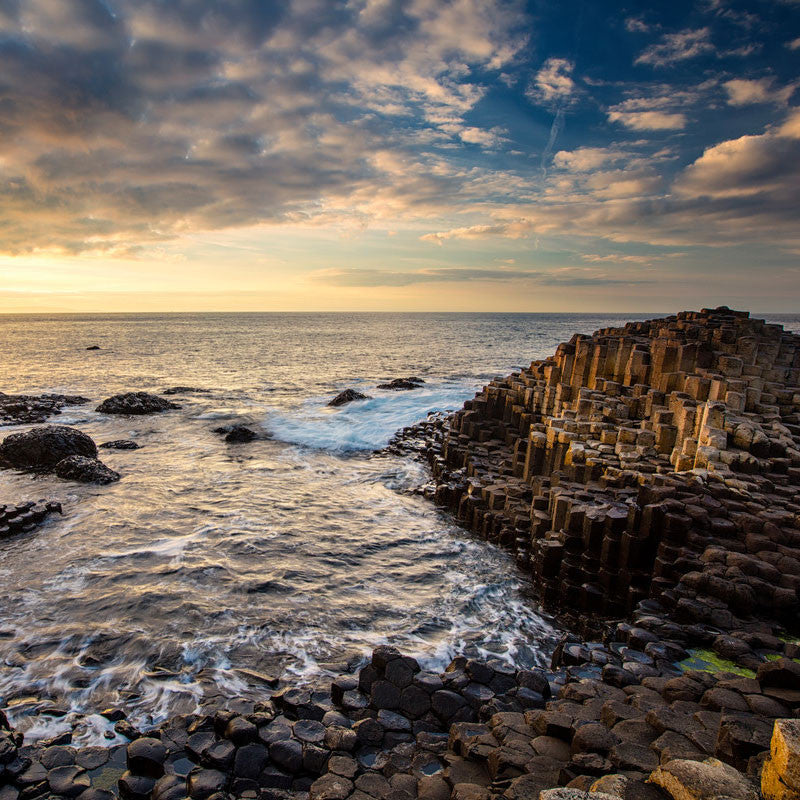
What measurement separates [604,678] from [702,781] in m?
2.59

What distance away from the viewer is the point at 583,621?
816 centimetres

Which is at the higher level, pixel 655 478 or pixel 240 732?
pixel 655 478

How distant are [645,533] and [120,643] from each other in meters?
8.41

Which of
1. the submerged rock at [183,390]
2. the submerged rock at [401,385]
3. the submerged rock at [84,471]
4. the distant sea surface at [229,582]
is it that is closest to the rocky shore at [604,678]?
the distant sea surface at [229,582]

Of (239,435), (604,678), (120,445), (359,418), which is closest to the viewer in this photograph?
(604,678)

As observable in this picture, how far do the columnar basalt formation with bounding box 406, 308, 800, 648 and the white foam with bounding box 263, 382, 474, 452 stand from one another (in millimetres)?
5441

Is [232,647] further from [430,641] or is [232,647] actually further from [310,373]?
[310,373]

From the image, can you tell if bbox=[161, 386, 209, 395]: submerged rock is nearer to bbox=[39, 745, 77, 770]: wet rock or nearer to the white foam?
the white foam

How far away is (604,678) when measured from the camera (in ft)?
19.3

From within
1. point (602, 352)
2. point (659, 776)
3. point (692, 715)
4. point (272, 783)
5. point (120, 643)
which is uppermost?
point (602, 352)

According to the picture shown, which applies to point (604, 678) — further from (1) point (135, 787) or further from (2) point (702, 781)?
(1) point (135, 787)

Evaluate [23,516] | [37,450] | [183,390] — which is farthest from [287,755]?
[183,390]

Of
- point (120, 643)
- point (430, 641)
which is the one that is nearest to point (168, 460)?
point (120, 643)

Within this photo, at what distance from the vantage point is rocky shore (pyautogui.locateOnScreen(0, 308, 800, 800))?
429cm
